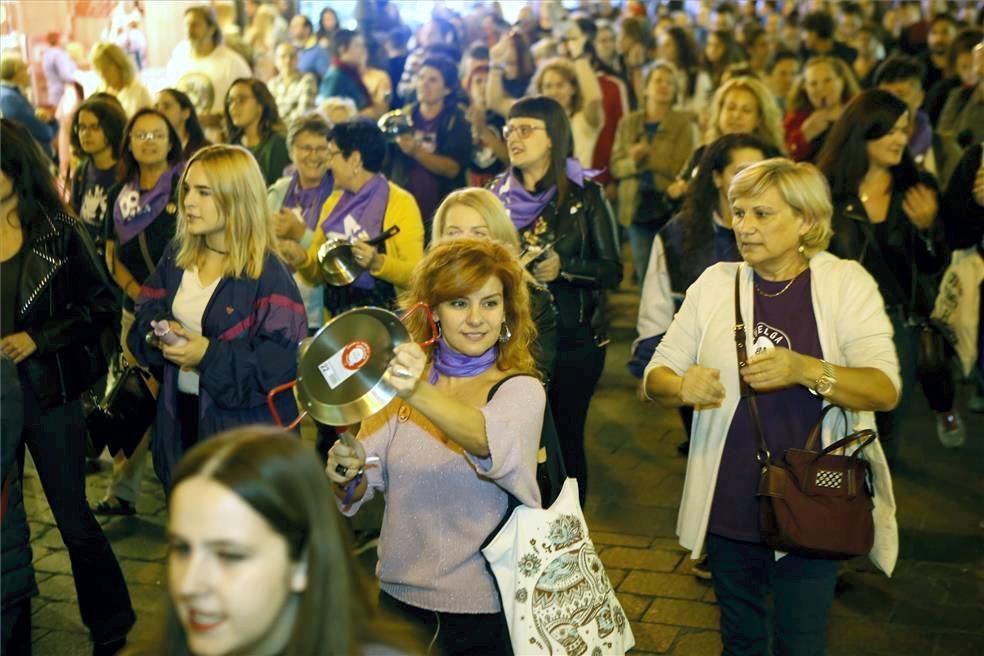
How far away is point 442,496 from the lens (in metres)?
3.87

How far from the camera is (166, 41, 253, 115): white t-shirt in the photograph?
12336 mm

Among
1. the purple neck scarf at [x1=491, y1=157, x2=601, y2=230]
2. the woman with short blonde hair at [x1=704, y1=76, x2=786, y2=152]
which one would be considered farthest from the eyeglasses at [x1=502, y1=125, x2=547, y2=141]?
the woman with short blonde hair at [x1=704, y1=76, x2=786, y2=152]

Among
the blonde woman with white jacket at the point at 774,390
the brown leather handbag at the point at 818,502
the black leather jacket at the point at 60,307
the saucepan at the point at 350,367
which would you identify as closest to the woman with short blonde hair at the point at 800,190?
the blonde woman with white jacket at the point at 774,390

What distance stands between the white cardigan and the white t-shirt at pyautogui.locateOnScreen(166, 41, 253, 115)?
8.59 meters

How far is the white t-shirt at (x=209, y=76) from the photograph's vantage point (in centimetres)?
1234

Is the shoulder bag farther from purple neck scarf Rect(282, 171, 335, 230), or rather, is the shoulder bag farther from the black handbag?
purple neck scarf Rect(282, 171, 335, 230)

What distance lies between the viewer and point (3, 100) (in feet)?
41.8

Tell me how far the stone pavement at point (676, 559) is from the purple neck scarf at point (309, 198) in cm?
185

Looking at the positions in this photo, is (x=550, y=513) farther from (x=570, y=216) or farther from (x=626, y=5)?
(x=626, y=5)

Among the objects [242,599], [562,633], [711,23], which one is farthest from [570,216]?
[711,23]

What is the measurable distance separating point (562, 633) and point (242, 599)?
1.40 m

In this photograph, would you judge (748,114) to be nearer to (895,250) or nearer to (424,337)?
(895,250)

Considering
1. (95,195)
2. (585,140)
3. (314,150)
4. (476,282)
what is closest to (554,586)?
(476,282)

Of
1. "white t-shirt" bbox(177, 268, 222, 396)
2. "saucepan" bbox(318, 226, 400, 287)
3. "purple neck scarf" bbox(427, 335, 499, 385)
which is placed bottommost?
"saucepan" bbox(318, 226, 400, 287)
